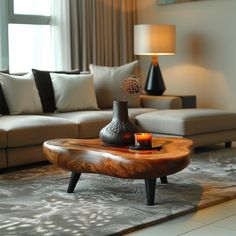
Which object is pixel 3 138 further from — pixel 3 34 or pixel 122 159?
pixel 3 34

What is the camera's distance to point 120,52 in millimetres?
7039

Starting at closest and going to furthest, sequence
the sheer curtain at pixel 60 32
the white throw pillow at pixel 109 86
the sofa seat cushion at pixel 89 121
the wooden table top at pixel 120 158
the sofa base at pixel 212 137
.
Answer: the wooden table top at pixel 120 158, the sofa seat cushion at pixel 89 121, the sofa base at pixel 212 137, the white throw pillow at pixel 109 86, the sheer curtain at pixel 60 32

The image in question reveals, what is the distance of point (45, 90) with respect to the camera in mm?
5324

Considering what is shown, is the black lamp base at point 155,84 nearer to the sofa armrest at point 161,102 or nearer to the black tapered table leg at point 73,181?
the sofa armrest at point 161,102

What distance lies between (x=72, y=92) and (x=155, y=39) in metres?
1.32

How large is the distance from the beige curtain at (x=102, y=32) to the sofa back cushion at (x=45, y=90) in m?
1.18

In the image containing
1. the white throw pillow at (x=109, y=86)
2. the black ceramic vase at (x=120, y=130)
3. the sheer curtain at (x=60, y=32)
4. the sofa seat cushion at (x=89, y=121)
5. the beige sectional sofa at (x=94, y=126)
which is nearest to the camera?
Result: the black ceramic vase at (x=120, y=130)

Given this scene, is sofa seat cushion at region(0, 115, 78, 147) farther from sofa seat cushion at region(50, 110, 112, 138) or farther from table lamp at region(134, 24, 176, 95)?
table lamp at region(134, 24, 176, 95)

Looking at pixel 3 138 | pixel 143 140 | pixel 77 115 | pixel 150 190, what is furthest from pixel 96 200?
pixel 77 115

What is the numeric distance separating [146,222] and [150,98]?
3.00m

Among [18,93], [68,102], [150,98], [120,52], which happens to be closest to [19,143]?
[18,93]

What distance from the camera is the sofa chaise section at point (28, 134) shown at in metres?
4.24

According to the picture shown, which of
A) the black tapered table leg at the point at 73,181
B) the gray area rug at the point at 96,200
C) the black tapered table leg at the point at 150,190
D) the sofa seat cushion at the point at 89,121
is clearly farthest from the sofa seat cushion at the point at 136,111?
the black tapered table leg at the point at 150,190

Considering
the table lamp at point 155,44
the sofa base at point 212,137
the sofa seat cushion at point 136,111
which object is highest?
the table lamp at point 155,44
